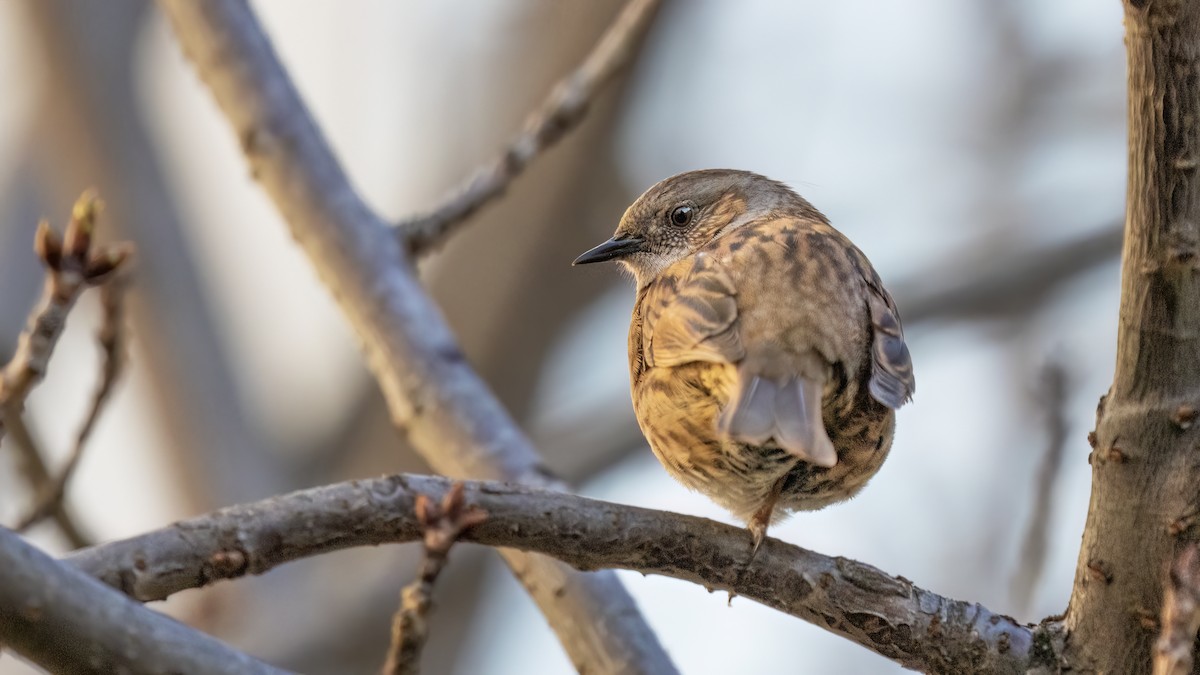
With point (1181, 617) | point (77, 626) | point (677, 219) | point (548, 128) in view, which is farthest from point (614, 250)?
point (77, 626)

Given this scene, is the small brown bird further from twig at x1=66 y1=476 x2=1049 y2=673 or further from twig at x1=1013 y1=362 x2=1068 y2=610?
twig at x1=1013 y1=362 x2=1068 y2=610

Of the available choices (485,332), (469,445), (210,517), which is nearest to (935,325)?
(485,332)

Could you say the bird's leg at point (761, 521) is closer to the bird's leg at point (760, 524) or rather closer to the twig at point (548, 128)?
the bird's leg at point (760, 524)

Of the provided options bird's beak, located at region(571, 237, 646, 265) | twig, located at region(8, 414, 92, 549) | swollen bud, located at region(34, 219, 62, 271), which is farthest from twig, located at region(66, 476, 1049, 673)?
twig, located at region(8, 414, 92, 549)

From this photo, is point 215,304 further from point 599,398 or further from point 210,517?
point 210,517

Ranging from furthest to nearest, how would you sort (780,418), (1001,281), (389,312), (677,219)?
(1001,281) → (677,219) → (389,312) → (780,418)

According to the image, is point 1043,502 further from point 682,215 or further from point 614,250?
point 614,250
